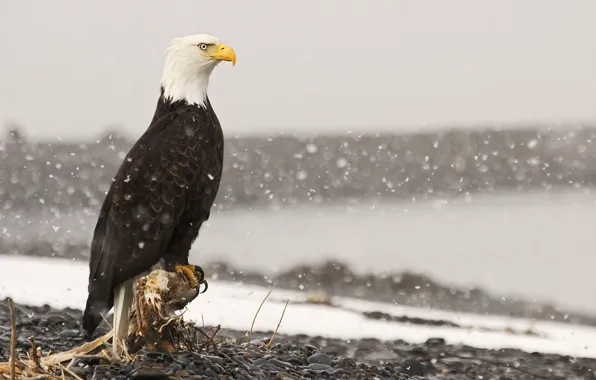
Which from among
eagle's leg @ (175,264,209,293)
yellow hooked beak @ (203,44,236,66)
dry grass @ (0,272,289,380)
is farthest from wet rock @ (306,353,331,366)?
yellow hooked beak @ (203,44,236,66)

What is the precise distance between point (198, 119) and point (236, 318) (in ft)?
8.04

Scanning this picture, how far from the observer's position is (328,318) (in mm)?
6977

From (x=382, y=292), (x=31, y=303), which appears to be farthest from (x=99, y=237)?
(x=382, y=292)

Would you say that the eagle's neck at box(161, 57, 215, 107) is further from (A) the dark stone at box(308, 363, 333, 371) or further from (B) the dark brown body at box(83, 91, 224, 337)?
(A) the dark stone at box(308, 363, 333, 371)

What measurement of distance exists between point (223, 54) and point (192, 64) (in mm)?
177

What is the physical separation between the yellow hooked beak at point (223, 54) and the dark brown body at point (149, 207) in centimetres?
43

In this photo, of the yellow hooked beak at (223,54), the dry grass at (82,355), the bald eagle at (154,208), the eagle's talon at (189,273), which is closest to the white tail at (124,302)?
the bald eagle at (154,208)

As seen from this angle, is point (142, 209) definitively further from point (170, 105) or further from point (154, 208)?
point (170, 105)

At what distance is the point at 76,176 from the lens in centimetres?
1535

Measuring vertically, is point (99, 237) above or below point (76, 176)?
below

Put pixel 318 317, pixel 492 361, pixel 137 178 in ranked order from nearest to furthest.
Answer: pixel 137 178
pixel 492 361
pixel 318 317

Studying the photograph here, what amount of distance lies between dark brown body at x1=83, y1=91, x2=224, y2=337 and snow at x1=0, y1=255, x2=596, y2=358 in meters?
1.93

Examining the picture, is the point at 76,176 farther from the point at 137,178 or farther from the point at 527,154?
the point at 137,178

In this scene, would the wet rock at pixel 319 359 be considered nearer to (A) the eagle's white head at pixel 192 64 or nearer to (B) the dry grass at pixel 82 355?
(B) the dry grass at pixel 82 355
